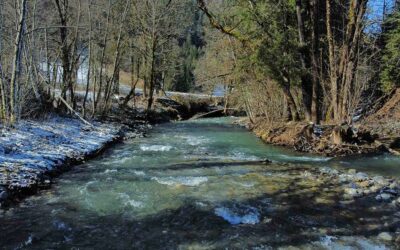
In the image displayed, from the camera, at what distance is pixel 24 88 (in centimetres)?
1488

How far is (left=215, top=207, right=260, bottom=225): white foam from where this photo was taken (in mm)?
7348

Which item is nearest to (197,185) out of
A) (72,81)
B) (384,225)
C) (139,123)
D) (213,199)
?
(213,199)

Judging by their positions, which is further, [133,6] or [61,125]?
[133,6]

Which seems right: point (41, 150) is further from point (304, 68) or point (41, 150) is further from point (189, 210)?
point (304, 68)

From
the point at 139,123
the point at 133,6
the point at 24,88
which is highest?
the point at 133,6

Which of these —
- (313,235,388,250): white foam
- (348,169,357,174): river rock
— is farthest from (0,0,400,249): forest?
(348,169,357,174): river rock

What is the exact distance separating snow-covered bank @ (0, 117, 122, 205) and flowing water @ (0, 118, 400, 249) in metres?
0.44

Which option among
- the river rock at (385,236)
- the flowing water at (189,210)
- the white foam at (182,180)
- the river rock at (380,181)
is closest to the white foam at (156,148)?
the flowing water at (189,210)

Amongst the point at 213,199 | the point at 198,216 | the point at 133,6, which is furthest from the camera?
the point at 133,6

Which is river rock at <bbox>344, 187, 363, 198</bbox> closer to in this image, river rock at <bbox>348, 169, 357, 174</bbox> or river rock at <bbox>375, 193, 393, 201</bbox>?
river rock at <bbox>375, 193, 393, 201</bbox>

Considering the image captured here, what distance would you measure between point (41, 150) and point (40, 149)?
8cm

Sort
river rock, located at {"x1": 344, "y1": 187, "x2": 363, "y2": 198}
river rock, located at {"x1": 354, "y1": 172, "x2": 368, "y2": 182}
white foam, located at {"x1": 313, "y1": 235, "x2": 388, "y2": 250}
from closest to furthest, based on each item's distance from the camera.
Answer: white foam, located at {"x1": 313, "y1": 235, "x2": 388, "y2": 250} < river rock, located at {"x1": 344, "y1": 187, "x2": 363, "y2": 198} < river rock, located at {"x1": 354, "y1": 172, "x2": 368, "y2": 182}

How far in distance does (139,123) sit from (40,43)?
833cm

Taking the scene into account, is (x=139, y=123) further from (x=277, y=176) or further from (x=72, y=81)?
(x=277, y=176)
